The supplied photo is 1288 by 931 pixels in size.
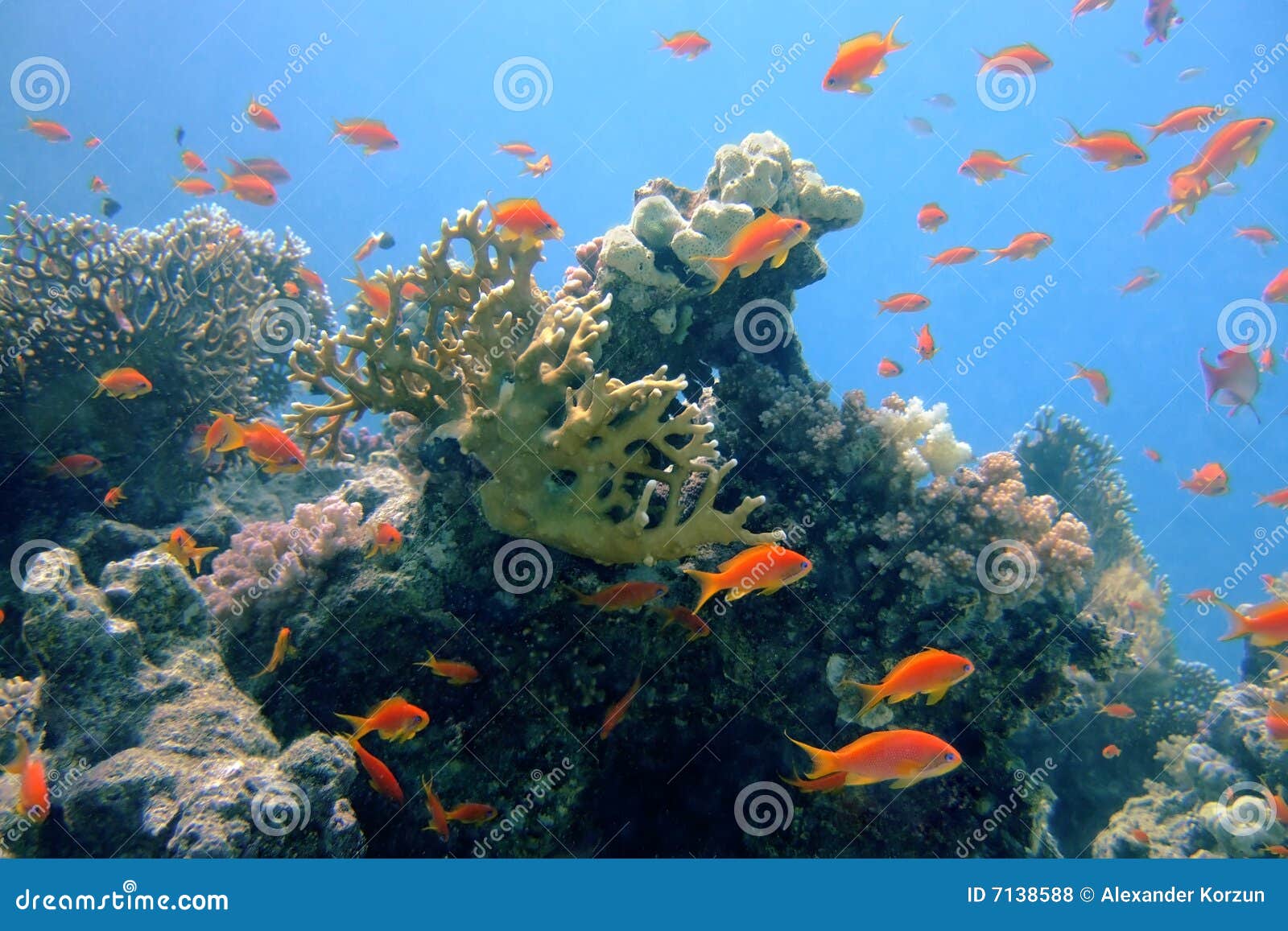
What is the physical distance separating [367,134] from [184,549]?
5.05 metres

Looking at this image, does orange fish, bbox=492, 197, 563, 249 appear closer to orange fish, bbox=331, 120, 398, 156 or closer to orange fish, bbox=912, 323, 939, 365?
orange fish, bbox=331, 120, 398, 156

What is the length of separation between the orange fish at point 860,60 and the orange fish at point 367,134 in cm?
493

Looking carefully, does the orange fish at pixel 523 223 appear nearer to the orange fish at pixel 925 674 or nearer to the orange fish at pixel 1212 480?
the orange fish at pixel 925 674

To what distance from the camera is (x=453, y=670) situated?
3613 millimetres

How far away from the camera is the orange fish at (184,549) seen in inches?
197

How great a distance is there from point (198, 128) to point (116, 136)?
665 centimetres

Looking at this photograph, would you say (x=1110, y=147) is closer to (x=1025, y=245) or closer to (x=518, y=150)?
(x=1025, y=245)

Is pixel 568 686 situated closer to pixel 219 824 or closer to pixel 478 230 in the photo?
pixel 219 824

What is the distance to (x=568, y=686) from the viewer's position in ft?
12.9

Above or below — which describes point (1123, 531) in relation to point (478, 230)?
above

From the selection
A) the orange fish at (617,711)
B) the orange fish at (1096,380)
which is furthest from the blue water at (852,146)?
the orange fish at (617,711)

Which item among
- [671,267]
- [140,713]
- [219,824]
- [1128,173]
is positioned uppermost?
[1128,173]
